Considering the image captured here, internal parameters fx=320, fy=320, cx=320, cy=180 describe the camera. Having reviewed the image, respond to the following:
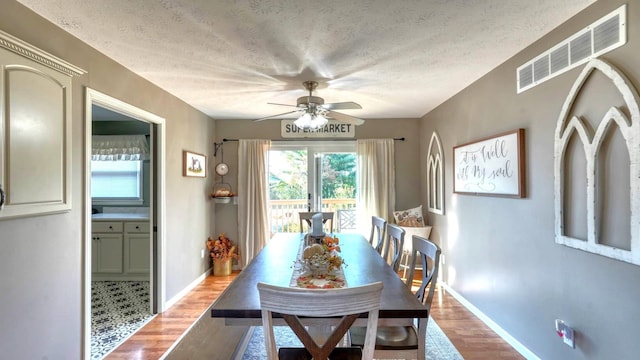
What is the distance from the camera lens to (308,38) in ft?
7.27

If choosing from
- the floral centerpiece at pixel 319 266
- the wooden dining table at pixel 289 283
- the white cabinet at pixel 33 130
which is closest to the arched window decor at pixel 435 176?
the wooden dining table at pixel 289 283

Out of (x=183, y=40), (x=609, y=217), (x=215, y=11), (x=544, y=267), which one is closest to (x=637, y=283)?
(x=609, y=217)

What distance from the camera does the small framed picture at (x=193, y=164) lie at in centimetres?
386

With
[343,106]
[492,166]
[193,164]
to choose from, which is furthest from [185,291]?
[492,166]

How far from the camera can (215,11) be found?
1.88 metres

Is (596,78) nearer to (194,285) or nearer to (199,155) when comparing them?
(199,155)

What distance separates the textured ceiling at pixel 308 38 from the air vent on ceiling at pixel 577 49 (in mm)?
153

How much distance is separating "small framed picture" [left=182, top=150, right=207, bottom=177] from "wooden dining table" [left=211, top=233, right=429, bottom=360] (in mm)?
1592

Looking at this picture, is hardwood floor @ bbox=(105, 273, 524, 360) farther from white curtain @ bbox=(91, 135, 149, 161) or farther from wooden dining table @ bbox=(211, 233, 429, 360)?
white curtain @ bbox=(91, 135, 149, 161)

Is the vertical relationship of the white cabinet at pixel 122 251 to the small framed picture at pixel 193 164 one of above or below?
below

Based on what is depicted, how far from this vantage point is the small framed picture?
386 cm

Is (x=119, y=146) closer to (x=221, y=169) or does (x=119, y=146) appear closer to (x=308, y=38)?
(x=221, y=169)

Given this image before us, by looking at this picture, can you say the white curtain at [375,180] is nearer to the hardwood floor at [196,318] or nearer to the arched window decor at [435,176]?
the arched window decor at [435,176]

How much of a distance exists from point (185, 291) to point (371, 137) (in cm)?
334
